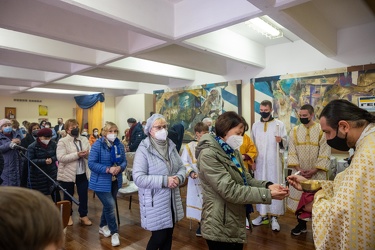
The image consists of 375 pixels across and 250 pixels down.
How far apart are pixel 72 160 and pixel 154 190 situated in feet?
6.26

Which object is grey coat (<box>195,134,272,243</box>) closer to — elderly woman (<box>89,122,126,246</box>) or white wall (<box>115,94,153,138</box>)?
elderly woman (<box>89,122,126,246</box>)

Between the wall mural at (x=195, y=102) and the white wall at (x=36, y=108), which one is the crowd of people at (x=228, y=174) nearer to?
the wall mural at (x=195, y=102)

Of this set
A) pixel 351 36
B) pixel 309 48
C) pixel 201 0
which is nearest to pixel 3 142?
pixel 201 0

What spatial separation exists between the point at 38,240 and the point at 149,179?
165cm

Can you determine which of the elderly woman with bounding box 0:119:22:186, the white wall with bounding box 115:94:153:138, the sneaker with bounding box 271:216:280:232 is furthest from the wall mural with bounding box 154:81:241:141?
the elderly woman with bounding box 0:119:22:186

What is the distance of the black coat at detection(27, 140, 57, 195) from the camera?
3.68 metres

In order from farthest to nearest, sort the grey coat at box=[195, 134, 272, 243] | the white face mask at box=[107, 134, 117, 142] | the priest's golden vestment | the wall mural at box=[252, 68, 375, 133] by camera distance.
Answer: the wall mural at box=[252, 68, 375, 133] → the white face mask at box=[107, 134, 117, 142] → the grey coat at box=[195, 134, 272, 243] → the priest's golden vestment

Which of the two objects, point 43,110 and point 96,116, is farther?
point 43,110

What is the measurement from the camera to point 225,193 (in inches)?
64.6

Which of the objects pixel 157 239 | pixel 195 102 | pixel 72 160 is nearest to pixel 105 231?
pixel 72 160

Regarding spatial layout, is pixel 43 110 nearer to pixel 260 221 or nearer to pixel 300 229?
pixel 260 221

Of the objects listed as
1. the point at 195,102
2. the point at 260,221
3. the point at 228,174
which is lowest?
the point at 260,221

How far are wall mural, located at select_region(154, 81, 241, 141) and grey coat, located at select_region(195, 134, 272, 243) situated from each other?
417cm

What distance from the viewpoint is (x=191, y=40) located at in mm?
3539
